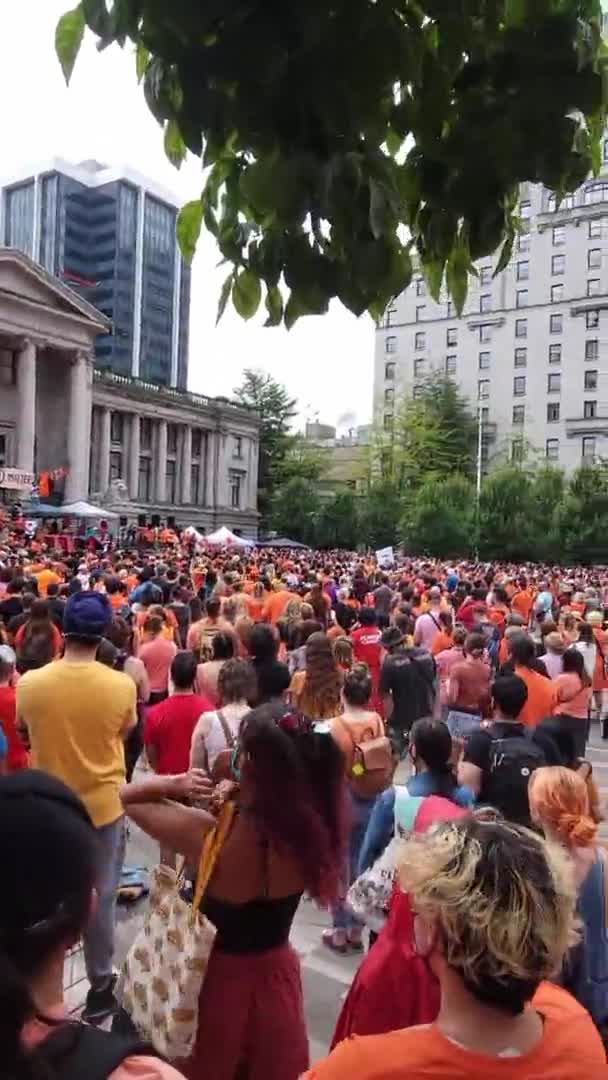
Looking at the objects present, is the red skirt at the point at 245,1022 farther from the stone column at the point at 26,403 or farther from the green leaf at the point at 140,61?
the stone column at the point at 26,403

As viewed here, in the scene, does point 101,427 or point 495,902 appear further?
point 101,427

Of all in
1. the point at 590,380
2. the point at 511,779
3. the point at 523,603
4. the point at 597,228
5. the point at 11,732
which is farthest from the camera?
the point at 590,380

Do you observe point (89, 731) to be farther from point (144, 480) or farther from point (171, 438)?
point (171, 438)

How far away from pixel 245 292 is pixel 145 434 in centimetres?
6693

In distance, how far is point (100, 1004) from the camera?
4551mm

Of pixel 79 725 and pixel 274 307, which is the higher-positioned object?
pixel 274 307

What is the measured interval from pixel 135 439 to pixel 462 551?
2631cm

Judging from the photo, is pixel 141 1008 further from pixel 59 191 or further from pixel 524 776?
pixel 59 191

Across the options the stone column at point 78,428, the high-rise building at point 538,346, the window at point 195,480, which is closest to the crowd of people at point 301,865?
the stone column at point 78,428

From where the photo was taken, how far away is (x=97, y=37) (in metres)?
2.01

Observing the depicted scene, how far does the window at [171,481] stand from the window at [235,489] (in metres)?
5.70

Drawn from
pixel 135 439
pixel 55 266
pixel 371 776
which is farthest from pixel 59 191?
pixel 371 776

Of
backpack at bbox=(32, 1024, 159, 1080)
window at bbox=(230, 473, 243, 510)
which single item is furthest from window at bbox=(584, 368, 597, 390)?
backpack at bbox=(32, 1024, 159, 1080)

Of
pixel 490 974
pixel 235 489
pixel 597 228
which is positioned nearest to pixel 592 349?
pixel 597 228
